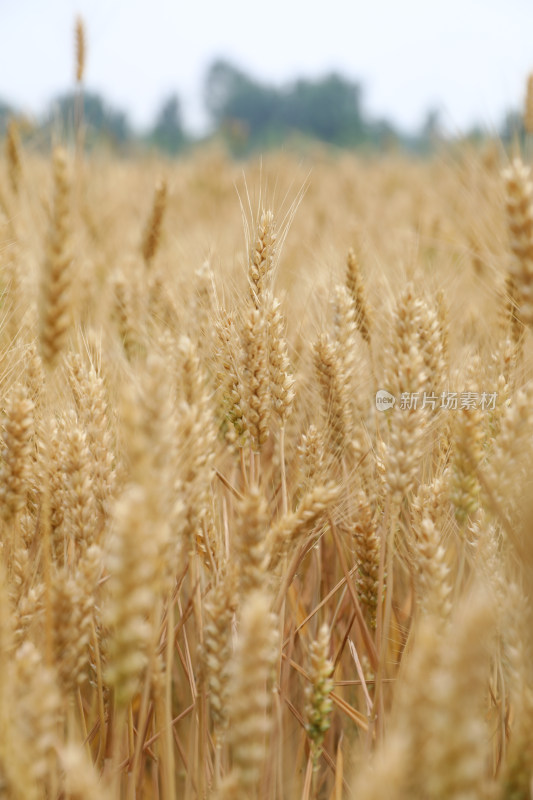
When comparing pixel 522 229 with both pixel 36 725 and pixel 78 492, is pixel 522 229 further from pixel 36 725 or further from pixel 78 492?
pixel 36 725

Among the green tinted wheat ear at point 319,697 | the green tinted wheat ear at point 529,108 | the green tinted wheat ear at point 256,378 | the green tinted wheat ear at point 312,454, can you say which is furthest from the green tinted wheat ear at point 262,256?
the green tinted wheat ear at point 529,108

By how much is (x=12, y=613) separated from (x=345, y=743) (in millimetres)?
912

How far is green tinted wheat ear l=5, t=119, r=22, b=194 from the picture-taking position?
9.32 feet

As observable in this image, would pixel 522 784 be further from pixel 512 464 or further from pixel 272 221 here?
pixel 272 221

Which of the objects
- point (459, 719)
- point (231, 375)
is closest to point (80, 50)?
point (231, 375)

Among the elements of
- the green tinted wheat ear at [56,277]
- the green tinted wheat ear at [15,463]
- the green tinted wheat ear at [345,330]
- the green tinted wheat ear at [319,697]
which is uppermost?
the green tinted wheat ear at [56,277]

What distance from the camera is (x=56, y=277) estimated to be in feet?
2.83

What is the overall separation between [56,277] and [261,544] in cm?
46

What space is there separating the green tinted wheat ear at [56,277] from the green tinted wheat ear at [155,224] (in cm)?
163

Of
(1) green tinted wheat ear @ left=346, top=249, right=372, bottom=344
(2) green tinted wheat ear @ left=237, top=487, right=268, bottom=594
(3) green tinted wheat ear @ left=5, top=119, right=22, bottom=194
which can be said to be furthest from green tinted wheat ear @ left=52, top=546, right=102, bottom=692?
(3) green tinted wheat ear @ left=5, top=119, right=22, bottom=194

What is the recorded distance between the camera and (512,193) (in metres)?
0.96

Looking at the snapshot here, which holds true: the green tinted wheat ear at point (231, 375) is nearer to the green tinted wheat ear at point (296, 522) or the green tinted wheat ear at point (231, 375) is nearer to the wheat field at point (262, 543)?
the wheat field at point (262, 543)

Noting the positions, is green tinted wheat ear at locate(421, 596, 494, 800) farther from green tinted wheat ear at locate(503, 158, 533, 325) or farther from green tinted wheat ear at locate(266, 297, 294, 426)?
green tinted wheat ear at locate(266, 297, 294, 426)

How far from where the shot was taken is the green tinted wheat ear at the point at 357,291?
1.68 metres
